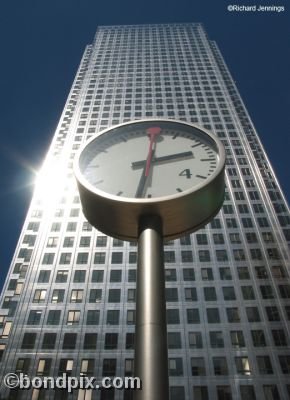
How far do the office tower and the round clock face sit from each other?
28.7m

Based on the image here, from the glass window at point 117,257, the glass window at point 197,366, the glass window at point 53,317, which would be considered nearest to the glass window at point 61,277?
the glass window at point 53,317

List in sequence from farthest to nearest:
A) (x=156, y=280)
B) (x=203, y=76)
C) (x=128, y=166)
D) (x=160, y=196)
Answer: (x=203, y=76) → (x=128, y=166) → (x=160, y=196) → (x=156, y=280)

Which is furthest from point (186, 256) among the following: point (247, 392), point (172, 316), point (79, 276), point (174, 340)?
point (247, 392)

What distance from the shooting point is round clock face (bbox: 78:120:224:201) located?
3.34 metres

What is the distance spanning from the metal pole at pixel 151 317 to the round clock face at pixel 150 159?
0.38 meters

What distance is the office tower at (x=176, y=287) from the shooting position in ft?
97.7

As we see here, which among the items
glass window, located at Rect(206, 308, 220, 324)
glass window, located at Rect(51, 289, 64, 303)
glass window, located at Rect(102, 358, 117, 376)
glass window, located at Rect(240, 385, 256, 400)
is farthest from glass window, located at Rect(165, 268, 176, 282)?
glass window, located at Rect(240, 385, 256, 400)

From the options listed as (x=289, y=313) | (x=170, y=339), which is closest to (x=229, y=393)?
(x=170, y=339)

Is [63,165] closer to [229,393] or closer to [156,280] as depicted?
[229,393]

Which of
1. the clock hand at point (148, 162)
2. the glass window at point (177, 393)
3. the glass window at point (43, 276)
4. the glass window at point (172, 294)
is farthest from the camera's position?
the glass window at point (43, 276)

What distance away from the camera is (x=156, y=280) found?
2.73 meters

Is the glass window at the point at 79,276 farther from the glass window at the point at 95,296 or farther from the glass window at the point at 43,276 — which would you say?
the glass window at the point at 43,276

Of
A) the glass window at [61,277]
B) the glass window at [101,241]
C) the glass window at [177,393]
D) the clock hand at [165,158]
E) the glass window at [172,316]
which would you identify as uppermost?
the glass window at [101,241]

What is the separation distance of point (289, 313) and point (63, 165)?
3388cm
